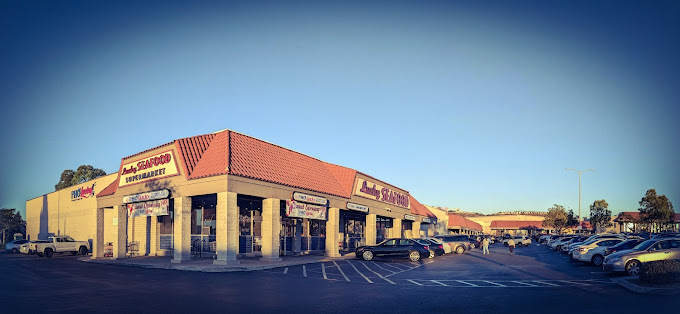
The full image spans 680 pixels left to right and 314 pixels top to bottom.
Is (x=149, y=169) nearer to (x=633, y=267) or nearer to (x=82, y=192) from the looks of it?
(x=82, y=192)

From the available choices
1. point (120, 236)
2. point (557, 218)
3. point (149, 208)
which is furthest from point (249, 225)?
point (557, 218)

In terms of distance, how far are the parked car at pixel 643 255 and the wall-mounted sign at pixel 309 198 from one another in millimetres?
16729

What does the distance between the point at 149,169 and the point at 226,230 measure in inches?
350

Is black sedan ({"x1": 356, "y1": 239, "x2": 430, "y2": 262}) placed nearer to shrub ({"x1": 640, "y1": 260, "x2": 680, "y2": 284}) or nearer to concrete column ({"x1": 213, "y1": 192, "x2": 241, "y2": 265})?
concrete column ({"x1": 213, "y1": 192, "x2": 241, "y2": 265})

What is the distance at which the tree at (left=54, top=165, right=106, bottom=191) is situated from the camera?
3622 inches

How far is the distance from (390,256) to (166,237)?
52.6 feet

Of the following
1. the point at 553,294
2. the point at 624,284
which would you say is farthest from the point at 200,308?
the point at 624,284

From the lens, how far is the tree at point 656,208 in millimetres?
64688

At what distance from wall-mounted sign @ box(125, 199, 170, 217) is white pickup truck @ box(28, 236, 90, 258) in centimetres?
1215

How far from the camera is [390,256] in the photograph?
1202 inches

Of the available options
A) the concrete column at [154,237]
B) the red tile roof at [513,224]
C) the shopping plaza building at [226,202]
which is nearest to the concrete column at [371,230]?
the shopping plaza building at [226,202]

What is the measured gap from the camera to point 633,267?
19.6m

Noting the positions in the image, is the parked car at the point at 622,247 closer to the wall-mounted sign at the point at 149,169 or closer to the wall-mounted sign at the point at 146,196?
the wall-mounted sign at the point at 149,169

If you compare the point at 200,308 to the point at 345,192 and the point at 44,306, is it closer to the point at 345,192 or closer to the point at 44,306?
the point at 44,306
